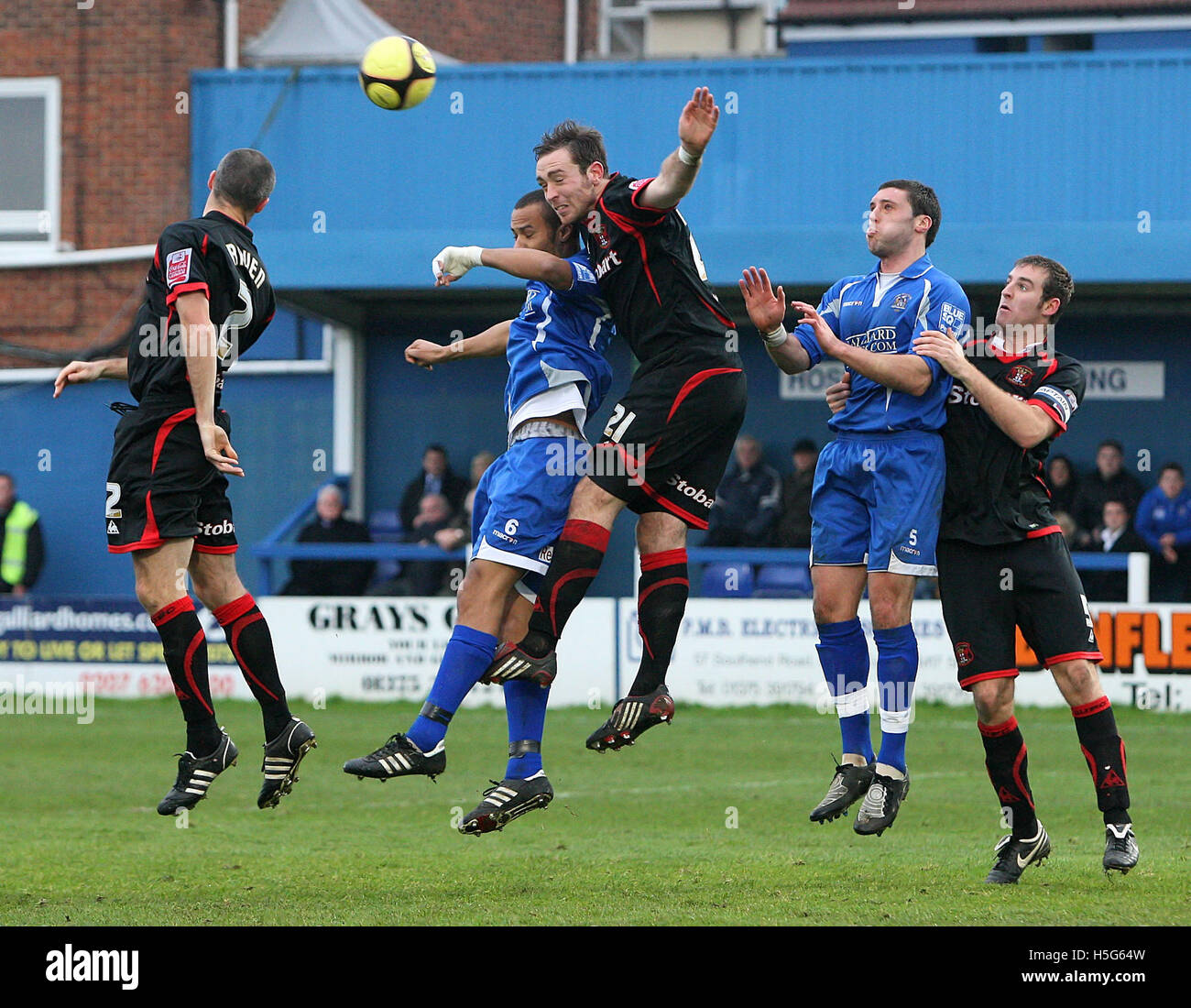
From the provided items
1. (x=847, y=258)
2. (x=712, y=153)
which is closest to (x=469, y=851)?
(x=847, y=258)

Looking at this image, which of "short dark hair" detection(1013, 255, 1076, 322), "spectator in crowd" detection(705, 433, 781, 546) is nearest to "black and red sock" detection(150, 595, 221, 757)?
"short dark hair" detection(1013, 255, 1076, 322)

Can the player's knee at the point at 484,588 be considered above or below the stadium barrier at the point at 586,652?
above

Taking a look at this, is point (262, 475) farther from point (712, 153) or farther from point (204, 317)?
point (204, 317)

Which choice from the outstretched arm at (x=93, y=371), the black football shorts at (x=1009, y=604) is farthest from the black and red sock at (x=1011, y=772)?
the outstretched arm at (x=93, y=371)

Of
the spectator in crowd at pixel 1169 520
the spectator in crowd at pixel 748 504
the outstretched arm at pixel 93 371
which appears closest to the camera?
the outstretched arm at pixel 93 371

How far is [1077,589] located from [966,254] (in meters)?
10.1

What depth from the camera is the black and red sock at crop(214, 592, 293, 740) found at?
8102 mm

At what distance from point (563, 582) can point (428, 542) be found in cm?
1117

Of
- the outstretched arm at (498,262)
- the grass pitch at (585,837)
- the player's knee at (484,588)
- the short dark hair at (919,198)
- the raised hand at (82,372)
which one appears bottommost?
the grass pitch at (585,837)

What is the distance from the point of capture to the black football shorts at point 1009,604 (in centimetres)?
788

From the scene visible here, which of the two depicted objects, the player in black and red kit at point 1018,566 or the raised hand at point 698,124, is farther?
the player in black and red kit at point 1018,566

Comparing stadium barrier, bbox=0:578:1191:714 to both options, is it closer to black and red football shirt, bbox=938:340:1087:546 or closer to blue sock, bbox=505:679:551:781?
black and red football shirt, bbox=938:340:1087:546

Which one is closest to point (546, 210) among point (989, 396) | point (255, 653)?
point (989, 396)

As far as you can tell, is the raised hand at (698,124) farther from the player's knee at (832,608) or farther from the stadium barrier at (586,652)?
the stadium barrier at (586,652)
